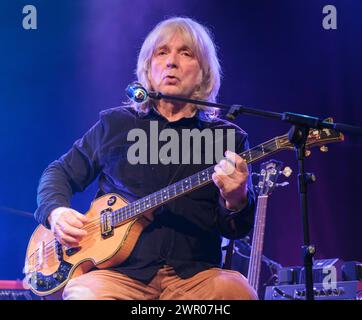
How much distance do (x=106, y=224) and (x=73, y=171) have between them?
38 cm

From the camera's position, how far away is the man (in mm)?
2535

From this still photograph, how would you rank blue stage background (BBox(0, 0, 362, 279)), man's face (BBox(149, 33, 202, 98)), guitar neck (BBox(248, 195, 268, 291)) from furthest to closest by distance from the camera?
1. blue stage background (BBox(0, 0, 362, 279))
2. guitar neck (BBox(248, 195, 268, 291))
3. man's face (BBox(149, 33, 202, 98))

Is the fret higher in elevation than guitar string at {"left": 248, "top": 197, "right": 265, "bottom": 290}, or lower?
higher

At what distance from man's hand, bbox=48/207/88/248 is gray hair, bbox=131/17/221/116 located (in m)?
0.65

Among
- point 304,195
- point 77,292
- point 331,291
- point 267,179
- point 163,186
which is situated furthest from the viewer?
point 267,179

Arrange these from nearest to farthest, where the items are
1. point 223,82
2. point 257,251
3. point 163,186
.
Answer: point 163,186 < point 257,251 < point 223,82

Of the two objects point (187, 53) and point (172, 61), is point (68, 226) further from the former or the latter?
point (187, 53)

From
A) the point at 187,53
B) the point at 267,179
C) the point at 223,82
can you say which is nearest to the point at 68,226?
the point at 187,53

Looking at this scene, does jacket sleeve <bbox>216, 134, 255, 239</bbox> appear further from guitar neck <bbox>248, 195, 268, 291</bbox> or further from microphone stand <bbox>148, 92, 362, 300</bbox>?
guitar neck <bbox>248, 195, 268, 291</bbox>

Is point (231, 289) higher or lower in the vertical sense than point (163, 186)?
lower

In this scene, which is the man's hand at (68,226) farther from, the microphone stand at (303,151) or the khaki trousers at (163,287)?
the microphone stand at (303,151)

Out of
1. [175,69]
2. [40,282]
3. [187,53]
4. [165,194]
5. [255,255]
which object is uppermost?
[187,53]

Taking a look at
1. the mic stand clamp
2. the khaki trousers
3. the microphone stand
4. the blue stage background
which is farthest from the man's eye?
the khaki trousers

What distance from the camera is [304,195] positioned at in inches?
90.6
